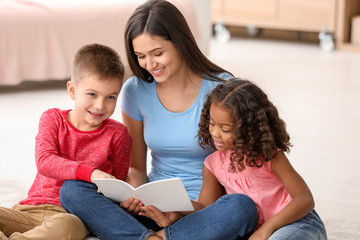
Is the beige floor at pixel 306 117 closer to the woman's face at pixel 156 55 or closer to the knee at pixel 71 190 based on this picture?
the knee at pixel 71 190

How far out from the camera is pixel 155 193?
1565 mm

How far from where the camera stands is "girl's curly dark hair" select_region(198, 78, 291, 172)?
5.04 feet

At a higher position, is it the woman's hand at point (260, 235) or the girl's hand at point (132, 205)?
the girl's hand at point (132, 205)

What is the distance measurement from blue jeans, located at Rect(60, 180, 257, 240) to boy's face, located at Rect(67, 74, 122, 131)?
19cm

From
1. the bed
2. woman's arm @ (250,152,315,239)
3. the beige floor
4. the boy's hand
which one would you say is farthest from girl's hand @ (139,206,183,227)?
the bed

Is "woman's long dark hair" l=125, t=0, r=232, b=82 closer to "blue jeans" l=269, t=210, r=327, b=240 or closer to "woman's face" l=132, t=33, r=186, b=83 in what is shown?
"woman's face" l=132, t=33, r=186, b=83

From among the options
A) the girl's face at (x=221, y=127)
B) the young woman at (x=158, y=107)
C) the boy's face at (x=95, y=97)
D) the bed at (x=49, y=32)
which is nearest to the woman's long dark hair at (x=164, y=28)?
the young woman at (x=158, y=107)

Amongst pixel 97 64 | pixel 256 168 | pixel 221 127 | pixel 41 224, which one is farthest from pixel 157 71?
pixel 41 224

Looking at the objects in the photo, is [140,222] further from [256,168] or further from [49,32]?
[49,32]

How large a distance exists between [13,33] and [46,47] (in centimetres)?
21

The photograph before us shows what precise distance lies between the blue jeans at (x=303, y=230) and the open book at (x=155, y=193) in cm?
23

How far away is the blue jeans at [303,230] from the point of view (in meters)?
1.49

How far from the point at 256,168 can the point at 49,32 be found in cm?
260

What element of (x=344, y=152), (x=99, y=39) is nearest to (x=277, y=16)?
(x=99, y=39)
